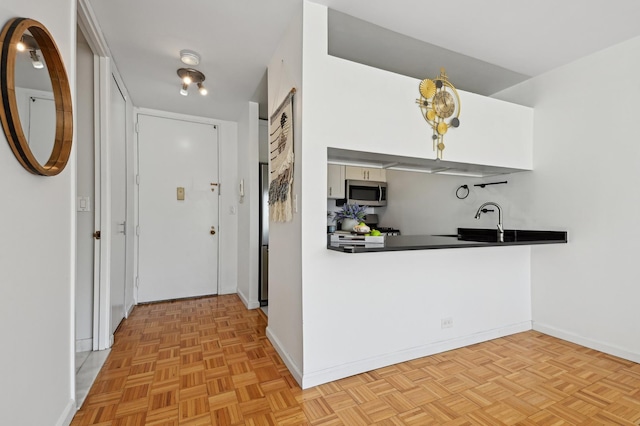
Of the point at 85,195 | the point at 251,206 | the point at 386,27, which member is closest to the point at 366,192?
the point at 251,206

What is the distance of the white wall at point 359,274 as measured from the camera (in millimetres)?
1950

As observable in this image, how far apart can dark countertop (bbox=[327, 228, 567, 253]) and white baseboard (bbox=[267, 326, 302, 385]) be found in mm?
878

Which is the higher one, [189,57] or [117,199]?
[189,57]

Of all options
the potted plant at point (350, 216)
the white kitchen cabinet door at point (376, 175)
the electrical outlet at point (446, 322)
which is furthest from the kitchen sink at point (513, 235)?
the white kitchen cabinet door at point (376, 175)

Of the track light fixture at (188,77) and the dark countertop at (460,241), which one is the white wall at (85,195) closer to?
the track light fixture at (188,77)

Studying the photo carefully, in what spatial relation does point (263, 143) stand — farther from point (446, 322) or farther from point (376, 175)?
point (446, 322)

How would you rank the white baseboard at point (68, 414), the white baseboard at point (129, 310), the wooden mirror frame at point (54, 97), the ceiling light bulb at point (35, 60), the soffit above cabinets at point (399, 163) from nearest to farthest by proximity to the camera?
the wooden mirror frame at point (54, 97)
the ceiling light bulb at point (35, 60)
the white baseboard at point (68, 414)
the soffit above cabinets at point (399, 163)
the white baseboard at point (129, 310)

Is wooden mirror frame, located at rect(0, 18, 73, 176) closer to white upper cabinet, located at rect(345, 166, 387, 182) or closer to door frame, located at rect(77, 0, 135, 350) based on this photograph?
door frame, located at rect(77, 0, 135, 350)

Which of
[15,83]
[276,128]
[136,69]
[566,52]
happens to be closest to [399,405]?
[276,128]

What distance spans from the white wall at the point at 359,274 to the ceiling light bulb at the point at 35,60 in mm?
1306

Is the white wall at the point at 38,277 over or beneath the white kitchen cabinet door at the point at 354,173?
beneath

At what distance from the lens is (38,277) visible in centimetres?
128

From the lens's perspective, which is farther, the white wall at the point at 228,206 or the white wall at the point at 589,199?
the white wall at the point at 228,206

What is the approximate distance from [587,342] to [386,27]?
10.3 ft
